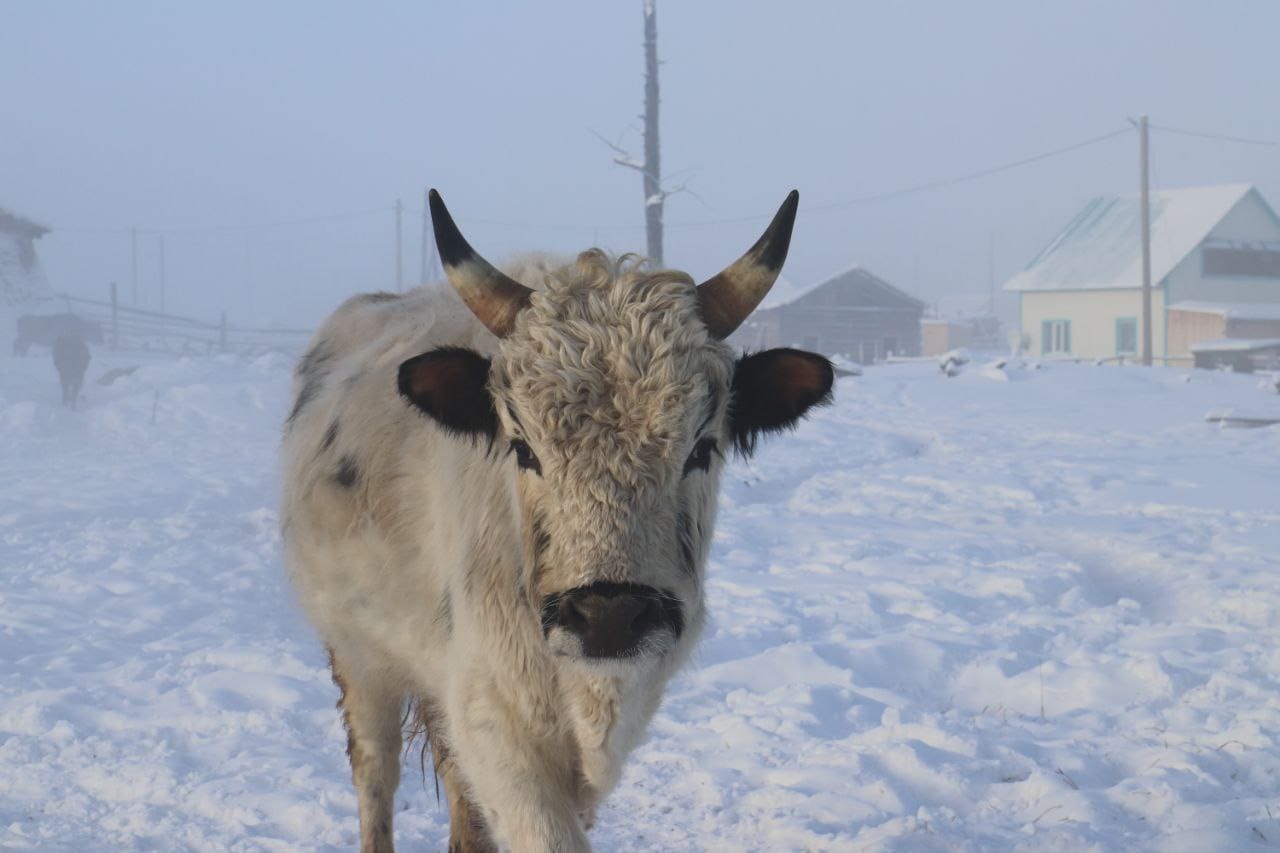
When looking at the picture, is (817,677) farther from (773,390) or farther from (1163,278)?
(1163,278)

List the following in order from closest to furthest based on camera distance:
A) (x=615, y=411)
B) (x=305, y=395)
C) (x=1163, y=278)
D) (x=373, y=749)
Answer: (x=615, y=411) < (x=373, y=749) < (x=305, y=395) < (x=1163, y=278)

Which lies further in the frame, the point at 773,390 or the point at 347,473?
the point at 347,473

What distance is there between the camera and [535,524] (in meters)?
3.14

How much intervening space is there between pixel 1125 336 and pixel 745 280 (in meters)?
49.6

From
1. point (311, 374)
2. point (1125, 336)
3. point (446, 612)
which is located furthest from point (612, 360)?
point (1125, 336)

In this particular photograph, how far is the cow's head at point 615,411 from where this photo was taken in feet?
9.62

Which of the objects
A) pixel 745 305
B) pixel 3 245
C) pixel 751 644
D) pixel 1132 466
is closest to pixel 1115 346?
pixel 1132 466

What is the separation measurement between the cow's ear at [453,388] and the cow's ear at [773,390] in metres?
0.75

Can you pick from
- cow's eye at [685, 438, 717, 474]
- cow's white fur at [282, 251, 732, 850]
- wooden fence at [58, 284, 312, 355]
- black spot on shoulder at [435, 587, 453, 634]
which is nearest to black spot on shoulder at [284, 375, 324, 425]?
cow's white fur at [282, 251, 732, 850]

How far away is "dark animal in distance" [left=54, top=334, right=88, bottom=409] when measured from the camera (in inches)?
837

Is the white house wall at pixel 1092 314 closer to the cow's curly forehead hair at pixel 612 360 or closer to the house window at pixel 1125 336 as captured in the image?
the house window at pixel 1125 336

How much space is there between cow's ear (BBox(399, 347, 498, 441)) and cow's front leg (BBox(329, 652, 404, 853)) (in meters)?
1.72

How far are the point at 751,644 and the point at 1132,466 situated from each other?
956cm

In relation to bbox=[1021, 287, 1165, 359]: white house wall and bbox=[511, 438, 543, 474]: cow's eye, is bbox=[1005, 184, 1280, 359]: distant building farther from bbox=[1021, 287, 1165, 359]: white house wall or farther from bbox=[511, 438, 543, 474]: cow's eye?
bbox=[511, 438, 543, 474]: cow's eye
